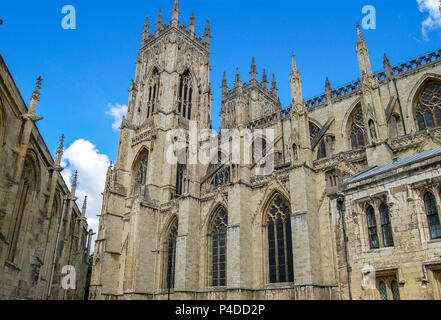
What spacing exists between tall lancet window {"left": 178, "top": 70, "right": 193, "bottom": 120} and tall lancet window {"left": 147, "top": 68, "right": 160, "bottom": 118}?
232cm

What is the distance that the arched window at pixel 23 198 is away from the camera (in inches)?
537

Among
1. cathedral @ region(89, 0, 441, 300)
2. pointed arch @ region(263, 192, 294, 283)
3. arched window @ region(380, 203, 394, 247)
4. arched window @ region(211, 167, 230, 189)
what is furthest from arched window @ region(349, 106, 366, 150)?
arched window @ region(380, 203, 394, 247)

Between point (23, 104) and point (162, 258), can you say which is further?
point (162, 258)

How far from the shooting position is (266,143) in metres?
31.4

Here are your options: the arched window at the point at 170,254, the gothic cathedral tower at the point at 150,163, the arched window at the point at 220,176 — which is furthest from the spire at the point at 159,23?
the arched window at the point at 170,254

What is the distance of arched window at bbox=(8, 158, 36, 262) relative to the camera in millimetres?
13641

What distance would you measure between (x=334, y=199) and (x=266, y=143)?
756 inches

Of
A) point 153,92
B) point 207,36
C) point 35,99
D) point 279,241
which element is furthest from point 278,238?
point 207,36

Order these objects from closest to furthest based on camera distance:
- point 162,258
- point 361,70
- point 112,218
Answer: point 361,70 < point 162,258 < point 112,218

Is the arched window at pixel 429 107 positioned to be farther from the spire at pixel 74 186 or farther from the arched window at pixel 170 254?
the spire at pixel 74 186
